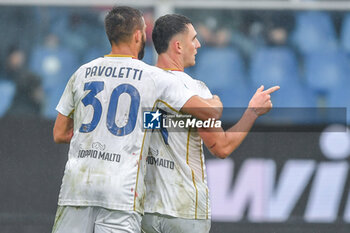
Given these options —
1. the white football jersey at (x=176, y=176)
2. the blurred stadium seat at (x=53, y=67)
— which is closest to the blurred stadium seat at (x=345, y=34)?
the blurred stadium seat at (x=53, y=67)

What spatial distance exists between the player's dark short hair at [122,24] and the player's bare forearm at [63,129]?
62 cm

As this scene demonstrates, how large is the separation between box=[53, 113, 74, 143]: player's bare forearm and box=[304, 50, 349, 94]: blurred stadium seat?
594cm

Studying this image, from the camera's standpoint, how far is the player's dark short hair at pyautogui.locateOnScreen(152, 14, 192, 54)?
486 centimetres

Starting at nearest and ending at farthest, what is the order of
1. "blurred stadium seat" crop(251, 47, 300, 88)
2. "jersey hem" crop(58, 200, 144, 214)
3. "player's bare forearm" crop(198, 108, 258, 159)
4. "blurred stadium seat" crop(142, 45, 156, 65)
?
"jersey hem" crop(58, 200, 144, 214) → "player's bare forearm" crop(198, 108, 258, 159) → "blurred stadium seat" crop(251, 47, 300, 88) → "blurred stadium seat" crop(142, 45, 156, 65)

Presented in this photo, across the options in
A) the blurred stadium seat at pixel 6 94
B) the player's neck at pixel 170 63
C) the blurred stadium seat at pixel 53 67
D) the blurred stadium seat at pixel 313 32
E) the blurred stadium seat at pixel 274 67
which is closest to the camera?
the player's neck at pixel 170 63

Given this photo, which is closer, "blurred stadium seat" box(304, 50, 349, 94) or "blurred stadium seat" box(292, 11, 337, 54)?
"blurred stadium seat" box(304, 50, 349, 94)

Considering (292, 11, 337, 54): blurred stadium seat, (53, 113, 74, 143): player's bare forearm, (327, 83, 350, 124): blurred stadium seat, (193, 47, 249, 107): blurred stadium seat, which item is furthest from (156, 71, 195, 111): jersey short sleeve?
(292, 11, 337, 54): blurred stadium seat

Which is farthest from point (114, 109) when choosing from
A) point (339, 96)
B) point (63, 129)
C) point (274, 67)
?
point (339, 96)

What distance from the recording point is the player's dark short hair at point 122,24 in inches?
178

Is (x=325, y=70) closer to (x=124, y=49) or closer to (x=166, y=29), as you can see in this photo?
(x=166, y=29)

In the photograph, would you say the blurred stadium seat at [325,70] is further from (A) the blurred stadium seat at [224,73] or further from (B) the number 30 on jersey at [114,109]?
(B) the number 30 on jersey at [114,109]

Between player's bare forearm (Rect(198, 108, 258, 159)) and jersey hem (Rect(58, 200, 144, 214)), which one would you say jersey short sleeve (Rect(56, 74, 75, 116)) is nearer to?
jersey hem (Rect(58, 200, 144, 214))

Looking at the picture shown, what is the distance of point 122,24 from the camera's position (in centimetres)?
451

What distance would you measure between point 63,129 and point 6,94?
17.4 ft
